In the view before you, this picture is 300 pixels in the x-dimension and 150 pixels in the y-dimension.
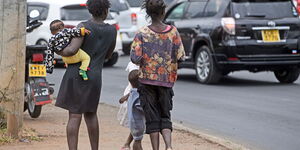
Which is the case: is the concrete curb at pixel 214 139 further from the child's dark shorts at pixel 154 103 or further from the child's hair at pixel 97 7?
the child's hair at pixel 97 7

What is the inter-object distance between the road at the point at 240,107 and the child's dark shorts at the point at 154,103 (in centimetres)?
176

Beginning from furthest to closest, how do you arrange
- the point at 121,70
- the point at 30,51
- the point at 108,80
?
the point at 121,70
the point at 108,80
the point at 30,51

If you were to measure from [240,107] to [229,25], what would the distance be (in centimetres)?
295

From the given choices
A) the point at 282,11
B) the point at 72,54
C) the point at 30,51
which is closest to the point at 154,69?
the point at 72,54

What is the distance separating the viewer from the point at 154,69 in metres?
6.66

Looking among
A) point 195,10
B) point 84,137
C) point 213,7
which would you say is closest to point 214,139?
point 84,137

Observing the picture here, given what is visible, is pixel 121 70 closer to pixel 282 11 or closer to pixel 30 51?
pixel 282 11

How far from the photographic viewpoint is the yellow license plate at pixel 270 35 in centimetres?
1381

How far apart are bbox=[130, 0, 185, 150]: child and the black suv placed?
7113mm

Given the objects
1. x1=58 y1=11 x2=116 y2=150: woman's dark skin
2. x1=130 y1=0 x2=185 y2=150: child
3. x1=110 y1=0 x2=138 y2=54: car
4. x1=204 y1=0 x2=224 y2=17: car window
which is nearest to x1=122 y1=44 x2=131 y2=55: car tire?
x1=110 y1=0 x2=138 y2=54: car

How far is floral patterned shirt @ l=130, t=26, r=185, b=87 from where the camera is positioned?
662 centimetres

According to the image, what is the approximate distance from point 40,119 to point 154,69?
11.1ft

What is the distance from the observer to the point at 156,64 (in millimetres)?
6652

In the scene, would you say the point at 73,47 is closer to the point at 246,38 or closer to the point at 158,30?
the point at 158,30
